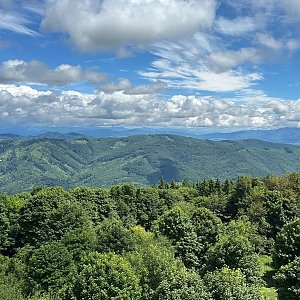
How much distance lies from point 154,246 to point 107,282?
A: 15.0 meters

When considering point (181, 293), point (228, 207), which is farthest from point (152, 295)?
point (228, 207)

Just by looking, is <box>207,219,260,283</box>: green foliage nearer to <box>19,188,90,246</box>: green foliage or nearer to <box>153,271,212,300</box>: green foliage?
<box>153,271,212,300</box>: green foliage

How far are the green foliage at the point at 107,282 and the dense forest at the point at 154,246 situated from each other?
3.9 inches

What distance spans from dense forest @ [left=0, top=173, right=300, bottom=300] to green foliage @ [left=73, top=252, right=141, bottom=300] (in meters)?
0.10

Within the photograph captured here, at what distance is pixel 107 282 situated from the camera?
38.9m

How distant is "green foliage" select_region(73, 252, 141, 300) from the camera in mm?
38094

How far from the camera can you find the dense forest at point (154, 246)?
38906 millimetres

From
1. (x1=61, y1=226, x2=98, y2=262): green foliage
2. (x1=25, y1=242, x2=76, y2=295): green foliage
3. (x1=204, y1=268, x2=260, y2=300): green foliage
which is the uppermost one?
(x1=204, y1=268, x2=260, y2=300): green foliage

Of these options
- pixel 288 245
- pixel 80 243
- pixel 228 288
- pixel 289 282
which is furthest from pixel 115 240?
pixel 228 288

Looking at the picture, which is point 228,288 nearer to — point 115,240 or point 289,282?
point 289,282

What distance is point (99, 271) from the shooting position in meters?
39.6

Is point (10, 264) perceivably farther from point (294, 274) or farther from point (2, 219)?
point (294, 274)

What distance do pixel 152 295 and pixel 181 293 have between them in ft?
18.1

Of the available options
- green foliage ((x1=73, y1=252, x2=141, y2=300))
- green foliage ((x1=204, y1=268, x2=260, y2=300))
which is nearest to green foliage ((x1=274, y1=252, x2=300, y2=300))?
green foliage ((x1=204, y1=268, x2=260, y2=300))
